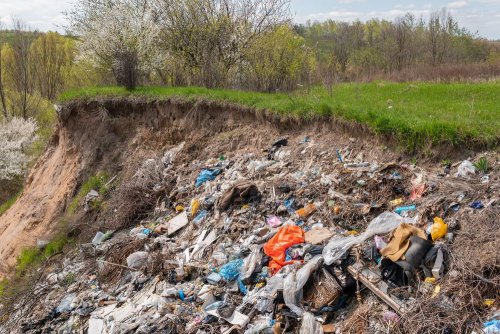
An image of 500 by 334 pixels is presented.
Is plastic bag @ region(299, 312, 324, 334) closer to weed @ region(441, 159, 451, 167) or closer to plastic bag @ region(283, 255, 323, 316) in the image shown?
plastic bag @ region(283, 255, 323, 316)

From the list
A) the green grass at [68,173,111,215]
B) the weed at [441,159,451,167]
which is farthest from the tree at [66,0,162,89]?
the weed at [441,159,451,167]

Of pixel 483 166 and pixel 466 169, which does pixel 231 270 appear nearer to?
pixel 466 169

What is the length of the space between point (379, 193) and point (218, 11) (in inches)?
443

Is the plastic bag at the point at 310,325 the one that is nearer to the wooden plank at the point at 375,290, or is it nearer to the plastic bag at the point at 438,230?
the wooden plank at the point at 375,290

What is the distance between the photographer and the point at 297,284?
4820mm

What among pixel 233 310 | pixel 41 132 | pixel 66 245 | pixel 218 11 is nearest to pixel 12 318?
pixel 66 245

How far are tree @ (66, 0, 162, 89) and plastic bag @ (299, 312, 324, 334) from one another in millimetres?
10345

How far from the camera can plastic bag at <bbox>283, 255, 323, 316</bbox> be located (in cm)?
477

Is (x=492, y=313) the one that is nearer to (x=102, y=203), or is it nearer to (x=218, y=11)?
(x=102, y=203)

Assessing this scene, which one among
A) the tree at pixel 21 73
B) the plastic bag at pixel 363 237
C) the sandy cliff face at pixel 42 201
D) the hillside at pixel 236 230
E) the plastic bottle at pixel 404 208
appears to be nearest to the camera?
the hillside at pixel 236 230

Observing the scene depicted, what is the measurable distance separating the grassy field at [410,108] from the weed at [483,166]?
1.06 feet

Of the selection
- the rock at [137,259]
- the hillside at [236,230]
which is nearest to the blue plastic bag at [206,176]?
the hillside at [236,230]

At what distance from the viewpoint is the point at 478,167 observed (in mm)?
5441

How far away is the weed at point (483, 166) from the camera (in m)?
5.37
